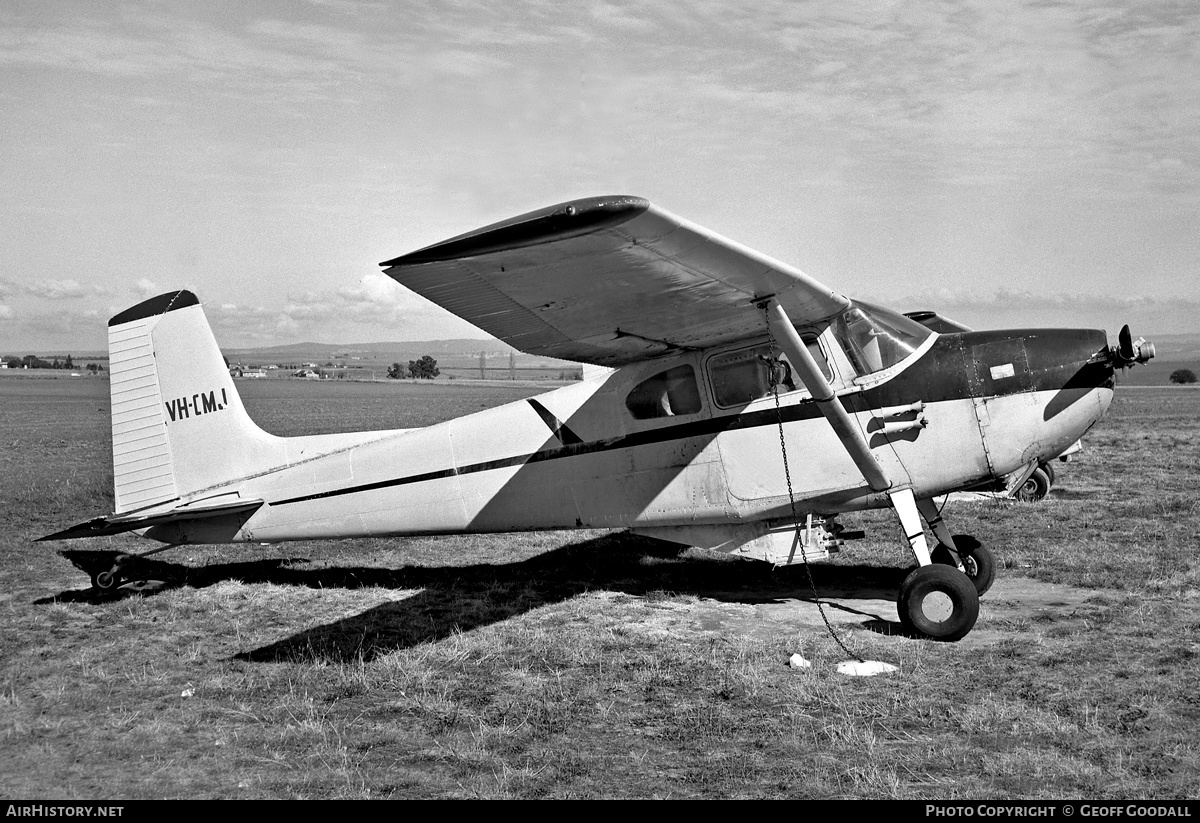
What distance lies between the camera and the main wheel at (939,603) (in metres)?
6.71

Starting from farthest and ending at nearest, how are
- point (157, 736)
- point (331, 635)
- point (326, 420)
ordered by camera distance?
point (326, 420), point (331, 635), point (157, 736)

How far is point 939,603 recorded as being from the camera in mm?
6832

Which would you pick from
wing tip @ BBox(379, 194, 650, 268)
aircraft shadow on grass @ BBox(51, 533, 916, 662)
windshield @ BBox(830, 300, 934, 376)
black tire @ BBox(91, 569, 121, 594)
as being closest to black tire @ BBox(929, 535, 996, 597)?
aircraft shadow on grass @ BBox(51, 533, 916, 662)

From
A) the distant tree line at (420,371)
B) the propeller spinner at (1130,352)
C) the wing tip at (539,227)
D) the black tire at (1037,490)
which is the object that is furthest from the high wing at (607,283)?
the distant tree line at (420,371)

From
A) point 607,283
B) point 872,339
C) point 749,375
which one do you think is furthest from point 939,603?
point 607,283

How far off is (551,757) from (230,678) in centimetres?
272

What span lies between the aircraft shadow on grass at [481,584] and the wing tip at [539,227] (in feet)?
11.4

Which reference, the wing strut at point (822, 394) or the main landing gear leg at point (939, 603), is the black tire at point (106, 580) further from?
the main landing gear leg at point (939, 603)

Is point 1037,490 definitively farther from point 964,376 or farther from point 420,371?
point 420,371

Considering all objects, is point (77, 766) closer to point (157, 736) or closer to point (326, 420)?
point (157, 736)

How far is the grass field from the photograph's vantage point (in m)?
4.54

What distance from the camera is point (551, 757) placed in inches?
189

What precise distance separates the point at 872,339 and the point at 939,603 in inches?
85.3

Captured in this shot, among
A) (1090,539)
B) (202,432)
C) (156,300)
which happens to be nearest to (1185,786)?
(1090,539)
